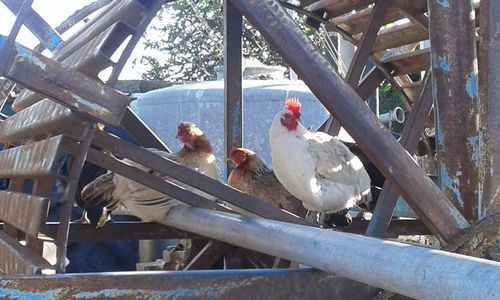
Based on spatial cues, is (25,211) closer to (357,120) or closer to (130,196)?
(357,120)

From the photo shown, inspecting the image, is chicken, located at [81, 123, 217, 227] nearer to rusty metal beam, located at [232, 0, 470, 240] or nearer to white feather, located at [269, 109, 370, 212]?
white feather, located at [269, 109, 370, 212]

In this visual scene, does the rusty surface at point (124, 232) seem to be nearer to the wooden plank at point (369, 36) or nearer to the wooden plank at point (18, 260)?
the wooden plank at point (18, 260)

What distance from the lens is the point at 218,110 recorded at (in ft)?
25.1

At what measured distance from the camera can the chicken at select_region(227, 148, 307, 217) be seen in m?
5.02

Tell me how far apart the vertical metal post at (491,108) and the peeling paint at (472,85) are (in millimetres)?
19

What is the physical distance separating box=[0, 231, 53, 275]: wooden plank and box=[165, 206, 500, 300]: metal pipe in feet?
2.10

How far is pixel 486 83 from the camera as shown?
2.06 metres

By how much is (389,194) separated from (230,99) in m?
1.48

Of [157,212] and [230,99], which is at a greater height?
[230,99]

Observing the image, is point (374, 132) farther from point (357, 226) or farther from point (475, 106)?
point (357, 226)

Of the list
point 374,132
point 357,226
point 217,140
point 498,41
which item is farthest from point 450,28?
point 217,140

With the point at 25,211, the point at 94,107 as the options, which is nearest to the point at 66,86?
the point at 94,107

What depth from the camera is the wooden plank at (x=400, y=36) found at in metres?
4.23

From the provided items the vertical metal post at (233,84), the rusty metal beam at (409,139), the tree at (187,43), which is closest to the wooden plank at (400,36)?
the vertical metal post at (233,84)
